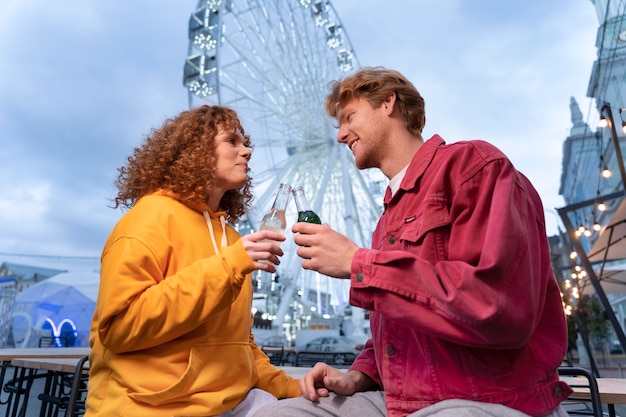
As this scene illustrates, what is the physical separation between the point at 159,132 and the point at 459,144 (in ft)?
4.48

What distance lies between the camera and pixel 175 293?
146 centimetres

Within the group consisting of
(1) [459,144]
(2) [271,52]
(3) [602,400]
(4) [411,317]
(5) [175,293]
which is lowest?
(3) [602,400]

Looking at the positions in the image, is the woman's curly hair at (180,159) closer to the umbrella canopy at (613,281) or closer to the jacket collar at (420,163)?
the jacket collar at (420,163)

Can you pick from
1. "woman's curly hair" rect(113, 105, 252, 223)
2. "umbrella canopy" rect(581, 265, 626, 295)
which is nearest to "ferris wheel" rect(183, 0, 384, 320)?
"umbrella canopy" rect(581, 265, 626, 295)

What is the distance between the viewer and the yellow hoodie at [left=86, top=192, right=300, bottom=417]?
1.46 metres

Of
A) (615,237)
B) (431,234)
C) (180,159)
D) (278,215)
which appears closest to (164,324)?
(278,215)

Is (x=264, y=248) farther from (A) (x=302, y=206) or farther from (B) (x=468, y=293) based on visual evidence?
(B) (x=468, y=293)

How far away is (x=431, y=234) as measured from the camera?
123cm

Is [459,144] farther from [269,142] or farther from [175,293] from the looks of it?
[269,142]

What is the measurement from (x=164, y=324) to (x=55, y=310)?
82.2 feet

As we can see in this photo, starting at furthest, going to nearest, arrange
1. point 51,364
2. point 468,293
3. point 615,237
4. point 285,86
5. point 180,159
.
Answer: point 285,86, point 615,237, point 51,364, point 180,159, point 468,293

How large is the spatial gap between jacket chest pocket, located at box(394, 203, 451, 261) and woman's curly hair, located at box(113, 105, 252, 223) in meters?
0.94

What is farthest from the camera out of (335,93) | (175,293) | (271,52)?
(271,52)

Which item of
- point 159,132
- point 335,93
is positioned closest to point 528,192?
point 335,93
